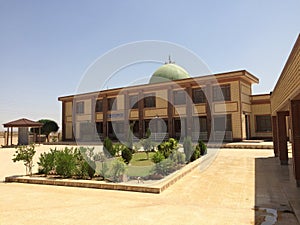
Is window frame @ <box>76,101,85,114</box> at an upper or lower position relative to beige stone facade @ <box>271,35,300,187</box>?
upper

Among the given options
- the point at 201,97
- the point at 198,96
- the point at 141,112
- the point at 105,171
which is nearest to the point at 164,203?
the point at 105,171

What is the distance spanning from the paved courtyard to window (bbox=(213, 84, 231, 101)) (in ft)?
50.8

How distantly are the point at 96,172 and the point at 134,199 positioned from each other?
3.08 m

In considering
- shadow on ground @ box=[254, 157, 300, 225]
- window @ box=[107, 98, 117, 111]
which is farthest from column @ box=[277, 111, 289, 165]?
window @ box=[107, 98, 117, 111]

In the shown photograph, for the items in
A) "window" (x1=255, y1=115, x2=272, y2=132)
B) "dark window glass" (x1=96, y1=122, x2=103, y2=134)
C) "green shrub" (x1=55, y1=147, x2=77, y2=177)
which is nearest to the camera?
"green shrub" (x1=55, y1=147, x2=77, y2=177)

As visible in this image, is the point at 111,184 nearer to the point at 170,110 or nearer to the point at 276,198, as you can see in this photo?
the point at 276,198

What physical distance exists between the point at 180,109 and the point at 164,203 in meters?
20.5

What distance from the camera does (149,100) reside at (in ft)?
93.5

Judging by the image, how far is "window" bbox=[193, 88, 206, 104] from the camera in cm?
2448

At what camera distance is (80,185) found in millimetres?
7570

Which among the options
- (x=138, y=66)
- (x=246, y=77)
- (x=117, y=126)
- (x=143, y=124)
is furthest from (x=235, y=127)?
(x=117, y=126)

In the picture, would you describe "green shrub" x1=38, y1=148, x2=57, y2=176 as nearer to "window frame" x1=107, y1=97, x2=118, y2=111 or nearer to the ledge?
the ledge

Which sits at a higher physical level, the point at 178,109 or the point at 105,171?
the point at 178,109

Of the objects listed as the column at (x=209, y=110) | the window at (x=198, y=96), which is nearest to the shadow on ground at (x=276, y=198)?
the column at (x=209, y=110)
